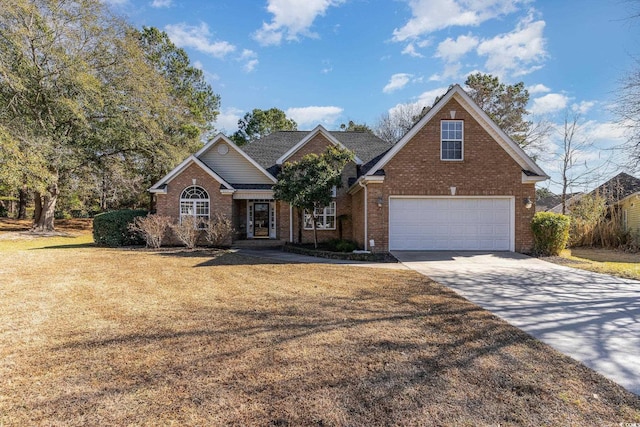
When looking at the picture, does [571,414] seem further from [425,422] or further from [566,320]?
[566,320]

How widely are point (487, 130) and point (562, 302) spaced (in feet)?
28.1

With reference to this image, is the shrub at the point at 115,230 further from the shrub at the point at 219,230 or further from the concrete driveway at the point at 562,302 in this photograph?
the concrete driveway at the point at 562,302

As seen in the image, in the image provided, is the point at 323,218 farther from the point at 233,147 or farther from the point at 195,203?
the point at 195,203

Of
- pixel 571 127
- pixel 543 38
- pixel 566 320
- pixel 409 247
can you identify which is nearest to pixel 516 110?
pixel 571 127

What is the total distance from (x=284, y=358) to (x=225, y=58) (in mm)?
15975

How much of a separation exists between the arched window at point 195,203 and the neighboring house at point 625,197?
861 inches

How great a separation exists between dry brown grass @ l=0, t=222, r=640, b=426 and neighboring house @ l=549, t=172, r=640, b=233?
63.8 ft

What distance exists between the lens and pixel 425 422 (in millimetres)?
2701

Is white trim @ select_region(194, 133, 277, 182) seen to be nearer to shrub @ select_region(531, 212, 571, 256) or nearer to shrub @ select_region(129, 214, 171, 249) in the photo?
shrub @ select_region(129, 214, 171, 249)

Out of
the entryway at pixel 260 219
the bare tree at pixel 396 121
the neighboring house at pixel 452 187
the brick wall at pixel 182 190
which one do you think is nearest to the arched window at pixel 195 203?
the brick wall at pixel 182 190

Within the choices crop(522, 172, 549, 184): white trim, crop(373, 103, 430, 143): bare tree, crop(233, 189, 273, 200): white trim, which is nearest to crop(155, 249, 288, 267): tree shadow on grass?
crop(233, 189, 273, 200): white trim

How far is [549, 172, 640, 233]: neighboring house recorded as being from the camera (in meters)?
19.0

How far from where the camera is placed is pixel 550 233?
40.2ft

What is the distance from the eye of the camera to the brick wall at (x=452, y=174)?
42.4ft
